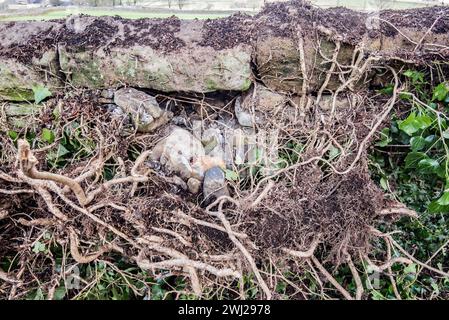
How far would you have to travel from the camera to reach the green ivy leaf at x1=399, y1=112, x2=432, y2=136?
2072 mm

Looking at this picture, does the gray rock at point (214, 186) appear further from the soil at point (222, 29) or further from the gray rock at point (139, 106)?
the soil at point (222, 29)

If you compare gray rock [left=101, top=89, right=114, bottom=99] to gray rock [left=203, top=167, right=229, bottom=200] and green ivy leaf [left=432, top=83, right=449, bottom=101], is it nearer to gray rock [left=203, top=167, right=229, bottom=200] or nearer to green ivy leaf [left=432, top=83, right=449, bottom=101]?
gray rock [left=203, top=167, right=229, bottom=200]

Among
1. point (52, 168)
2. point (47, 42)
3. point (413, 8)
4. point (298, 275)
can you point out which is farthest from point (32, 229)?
point (413, 8)

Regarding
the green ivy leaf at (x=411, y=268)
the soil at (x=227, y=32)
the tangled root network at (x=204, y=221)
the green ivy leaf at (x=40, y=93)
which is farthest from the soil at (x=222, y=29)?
the green ivy leaf at (x=411, y=268)

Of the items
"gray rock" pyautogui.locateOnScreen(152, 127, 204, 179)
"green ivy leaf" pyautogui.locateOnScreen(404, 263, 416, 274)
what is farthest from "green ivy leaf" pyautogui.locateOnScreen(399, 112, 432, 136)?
"gray rock" pyautogui.locateOnScreen(152, 127, 204, 179)

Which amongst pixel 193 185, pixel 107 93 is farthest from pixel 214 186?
pixel 107 93

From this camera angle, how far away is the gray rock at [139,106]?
7.45ft

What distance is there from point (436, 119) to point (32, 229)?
242 centimetres

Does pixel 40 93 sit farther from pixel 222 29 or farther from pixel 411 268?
pixel 411 268

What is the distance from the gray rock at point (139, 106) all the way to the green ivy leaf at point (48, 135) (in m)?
0.43

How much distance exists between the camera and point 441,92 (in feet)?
7.20

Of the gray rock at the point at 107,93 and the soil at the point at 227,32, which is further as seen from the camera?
the gray rock at the point at 107,93

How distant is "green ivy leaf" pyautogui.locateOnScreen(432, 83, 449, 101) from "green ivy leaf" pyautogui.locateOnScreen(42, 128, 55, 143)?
238cm

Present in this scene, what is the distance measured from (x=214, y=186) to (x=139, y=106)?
71cm
